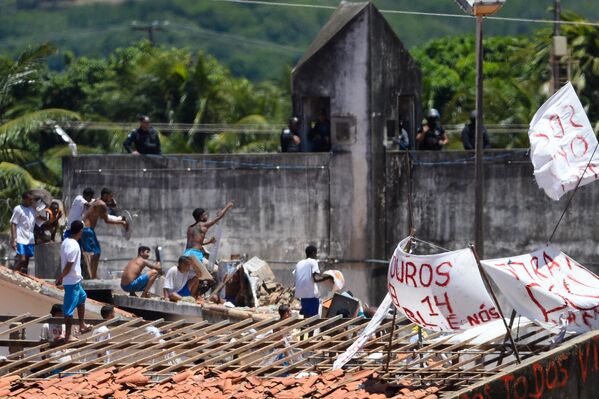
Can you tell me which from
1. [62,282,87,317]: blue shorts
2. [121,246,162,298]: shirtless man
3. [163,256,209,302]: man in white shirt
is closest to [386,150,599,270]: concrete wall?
[163,256,209,302]: man in white shirt

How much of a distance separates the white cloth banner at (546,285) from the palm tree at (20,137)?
20093 millimetres

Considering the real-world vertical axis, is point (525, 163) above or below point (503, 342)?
above

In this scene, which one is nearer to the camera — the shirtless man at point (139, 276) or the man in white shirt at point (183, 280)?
the man in white shirt at point (183, 280)

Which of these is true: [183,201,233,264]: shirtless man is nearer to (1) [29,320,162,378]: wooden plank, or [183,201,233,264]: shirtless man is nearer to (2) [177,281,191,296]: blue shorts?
(2) [177,281,191,296]: blue shorts

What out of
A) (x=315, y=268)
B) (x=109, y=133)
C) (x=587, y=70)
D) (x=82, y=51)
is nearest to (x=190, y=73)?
(x=109, y=133)

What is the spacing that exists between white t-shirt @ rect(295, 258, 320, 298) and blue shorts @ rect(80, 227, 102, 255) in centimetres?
383

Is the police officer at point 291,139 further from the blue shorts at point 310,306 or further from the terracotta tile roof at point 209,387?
the terracotta tile roof at point 209,387

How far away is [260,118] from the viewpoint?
5000 centimetres

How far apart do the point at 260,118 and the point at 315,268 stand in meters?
25.4

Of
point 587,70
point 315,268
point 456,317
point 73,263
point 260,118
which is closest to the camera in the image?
point 456,317

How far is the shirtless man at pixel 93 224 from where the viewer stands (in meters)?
27.1

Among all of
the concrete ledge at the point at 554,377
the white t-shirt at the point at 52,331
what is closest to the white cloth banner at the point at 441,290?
the concrete ledge at the point at 554,377

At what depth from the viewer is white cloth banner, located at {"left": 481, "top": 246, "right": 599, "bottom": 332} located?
18.9 m

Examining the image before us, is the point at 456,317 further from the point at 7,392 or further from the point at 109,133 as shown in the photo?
the point at 109,133
